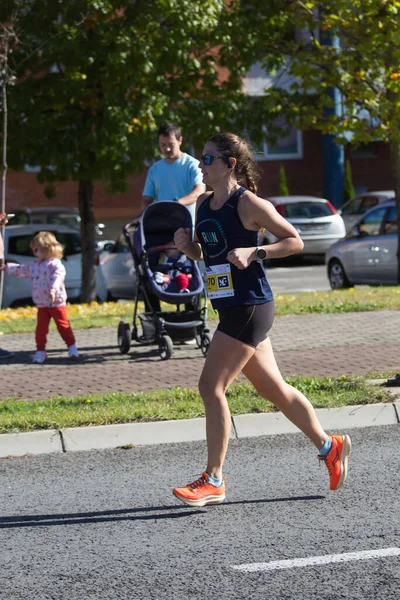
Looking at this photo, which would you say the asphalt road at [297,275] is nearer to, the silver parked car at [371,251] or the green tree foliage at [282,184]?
the silver parked car at [371,251]

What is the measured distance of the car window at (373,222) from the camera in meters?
20.0

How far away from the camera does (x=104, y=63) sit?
60.3 ft

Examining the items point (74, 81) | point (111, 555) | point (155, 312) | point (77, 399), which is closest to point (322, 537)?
point (111, 555)

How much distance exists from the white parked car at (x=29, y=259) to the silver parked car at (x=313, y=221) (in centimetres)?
931

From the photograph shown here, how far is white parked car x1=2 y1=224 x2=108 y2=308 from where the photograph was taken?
19359 mm

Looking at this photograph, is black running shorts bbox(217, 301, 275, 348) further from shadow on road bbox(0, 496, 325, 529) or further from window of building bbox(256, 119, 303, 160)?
window of building bbox(256, 119, 303, 160)

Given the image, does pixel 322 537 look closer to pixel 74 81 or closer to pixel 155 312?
pixel 155 312

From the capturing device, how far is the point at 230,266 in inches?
233

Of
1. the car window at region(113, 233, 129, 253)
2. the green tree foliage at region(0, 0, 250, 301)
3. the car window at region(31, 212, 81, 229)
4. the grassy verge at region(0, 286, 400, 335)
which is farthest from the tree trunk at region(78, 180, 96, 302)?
the car window at region(31, 212, 81, 229)

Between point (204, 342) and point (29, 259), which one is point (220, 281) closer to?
point (204, 342)

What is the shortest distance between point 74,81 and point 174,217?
8001 millimetres

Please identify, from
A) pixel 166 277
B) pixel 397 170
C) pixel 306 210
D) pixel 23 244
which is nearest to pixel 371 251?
pixel 397 170

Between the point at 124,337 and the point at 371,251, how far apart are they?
9453 millimetres

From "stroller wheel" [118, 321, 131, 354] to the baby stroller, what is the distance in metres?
0.18
